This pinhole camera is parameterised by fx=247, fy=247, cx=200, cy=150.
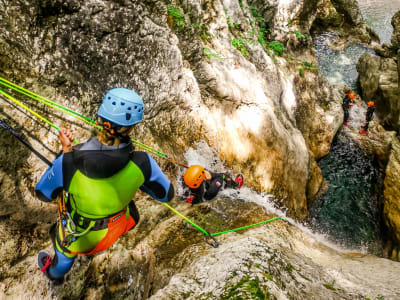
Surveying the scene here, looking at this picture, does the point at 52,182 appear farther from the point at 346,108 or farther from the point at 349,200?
the point at 346,108

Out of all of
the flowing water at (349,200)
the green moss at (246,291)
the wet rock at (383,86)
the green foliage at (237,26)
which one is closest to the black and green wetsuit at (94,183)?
the green moss at (246,291)

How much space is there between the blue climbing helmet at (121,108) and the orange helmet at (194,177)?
2412 millimetres

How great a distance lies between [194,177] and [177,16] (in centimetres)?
380

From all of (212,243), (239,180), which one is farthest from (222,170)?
(212,243)

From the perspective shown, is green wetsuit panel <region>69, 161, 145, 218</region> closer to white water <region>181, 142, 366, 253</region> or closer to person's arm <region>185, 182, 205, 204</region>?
person's arm <region>185, 182, 205, 204</region>

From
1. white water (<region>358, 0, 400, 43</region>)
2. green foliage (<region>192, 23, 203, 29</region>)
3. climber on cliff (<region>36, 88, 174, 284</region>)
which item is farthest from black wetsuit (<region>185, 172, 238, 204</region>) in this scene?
white water (<region>358, 0, 400, 43</region>)

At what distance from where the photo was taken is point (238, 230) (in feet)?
14.4

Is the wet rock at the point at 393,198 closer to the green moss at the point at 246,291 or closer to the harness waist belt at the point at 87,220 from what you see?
the green moss at the point at 246,291

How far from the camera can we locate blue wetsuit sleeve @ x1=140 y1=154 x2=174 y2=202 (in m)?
2.44

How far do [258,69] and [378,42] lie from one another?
2461 centimetres

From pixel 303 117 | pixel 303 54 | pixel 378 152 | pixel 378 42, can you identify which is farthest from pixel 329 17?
pixel 303 117

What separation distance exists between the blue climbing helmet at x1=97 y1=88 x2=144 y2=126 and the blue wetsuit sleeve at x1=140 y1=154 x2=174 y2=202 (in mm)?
451

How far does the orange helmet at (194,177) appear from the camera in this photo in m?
4.50

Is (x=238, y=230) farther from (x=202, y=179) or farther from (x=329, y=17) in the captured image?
(x=329, y=17)
